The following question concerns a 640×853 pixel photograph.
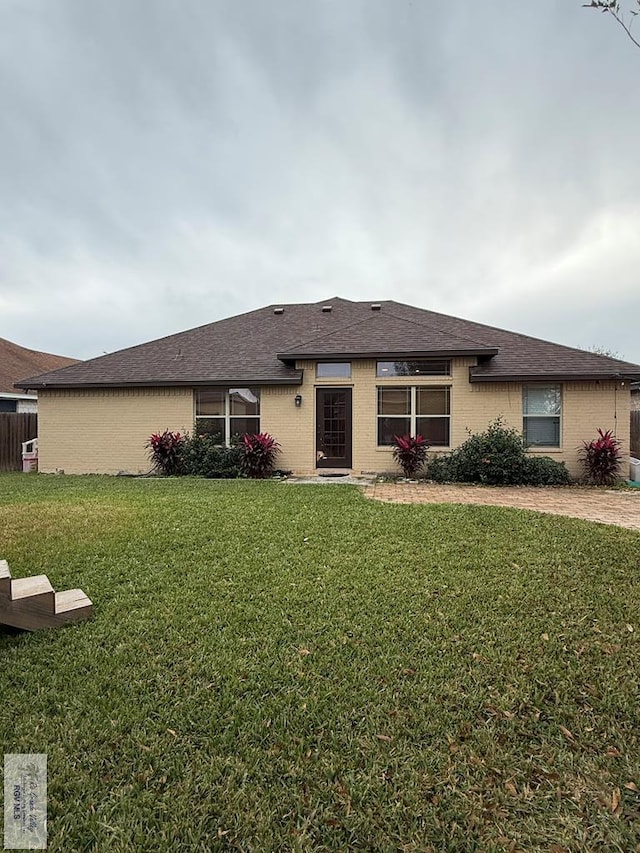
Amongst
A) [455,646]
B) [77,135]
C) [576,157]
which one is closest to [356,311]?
[576,157]

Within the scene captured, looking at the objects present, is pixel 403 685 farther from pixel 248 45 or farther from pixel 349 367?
pixel 248 45

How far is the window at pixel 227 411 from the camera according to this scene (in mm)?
12000

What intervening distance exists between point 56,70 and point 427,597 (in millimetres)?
13293

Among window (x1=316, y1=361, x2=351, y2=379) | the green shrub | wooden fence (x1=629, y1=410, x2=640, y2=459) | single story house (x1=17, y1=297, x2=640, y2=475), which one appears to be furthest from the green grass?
wooden fence (x1=629, y1=410, x2=640, y2=459)

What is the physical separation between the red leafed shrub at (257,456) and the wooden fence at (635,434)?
11015 millimetres

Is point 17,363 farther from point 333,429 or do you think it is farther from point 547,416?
point 547,416

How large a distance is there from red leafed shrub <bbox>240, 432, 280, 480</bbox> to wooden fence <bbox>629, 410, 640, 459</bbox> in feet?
36.1

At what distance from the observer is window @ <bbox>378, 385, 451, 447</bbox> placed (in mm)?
11305

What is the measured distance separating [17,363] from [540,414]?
85.0ft

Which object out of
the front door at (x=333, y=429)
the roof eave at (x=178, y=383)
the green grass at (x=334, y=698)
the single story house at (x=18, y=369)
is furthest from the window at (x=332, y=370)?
the single story house at (x=18, y=369)

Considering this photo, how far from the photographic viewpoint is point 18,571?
13.5ft

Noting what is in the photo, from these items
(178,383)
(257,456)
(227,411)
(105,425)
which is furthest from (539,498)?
(105,425)

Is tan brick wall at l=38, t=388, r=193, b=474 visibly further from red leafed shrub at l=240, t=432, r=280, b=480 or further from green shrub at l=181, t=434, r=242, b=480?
red leafed shrub at l=240, t=432, r=280, b=480

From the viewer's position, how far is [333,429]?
11.6 meters
